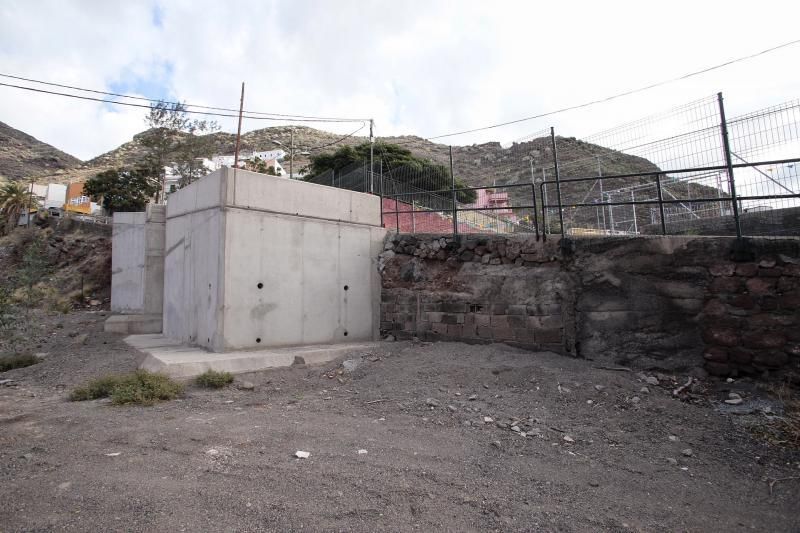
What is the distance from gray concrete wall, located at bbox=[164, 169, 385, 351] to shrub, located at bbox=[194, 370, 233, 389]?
1.30 m

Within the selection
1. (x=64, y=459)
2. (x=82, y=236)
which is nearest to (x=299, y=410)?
(x=64, y=459)

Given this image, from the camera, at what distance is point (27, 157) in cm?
6241

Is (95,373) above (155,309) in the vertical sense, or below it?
below

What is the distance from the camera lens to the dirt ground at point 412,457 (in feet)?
10.0

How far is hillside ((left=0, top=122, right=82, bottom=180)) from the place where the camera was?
5652cm

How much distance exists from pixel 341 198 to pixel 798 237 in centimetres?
837

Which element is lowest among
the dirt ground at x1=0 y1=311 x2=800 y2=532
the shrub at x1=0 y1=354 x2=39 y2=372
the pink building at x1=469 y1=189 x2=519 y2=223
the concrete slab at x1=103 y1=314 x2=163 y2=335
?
the dirt ground at x1=0 y1=311 x2=800 y2=532

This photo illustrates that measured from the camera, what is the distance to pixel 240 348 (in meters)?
8.38

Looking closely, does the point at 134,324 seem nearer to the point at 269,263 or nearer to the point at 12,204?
the point at 269,263

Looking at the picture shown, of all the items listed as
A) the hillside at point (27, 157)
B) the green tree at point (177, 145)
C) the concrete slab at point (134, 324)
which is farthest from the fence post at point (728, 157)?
the hillside at point (27, 157)

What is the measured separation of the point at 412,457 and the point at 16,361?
9.88m

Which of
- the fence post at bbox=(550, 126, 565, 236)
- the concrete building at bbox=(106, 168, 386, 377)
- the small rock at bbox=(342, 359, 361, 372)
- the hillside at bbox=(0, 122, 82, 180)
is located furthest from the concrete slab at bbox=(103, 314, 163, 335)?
the hillside at bbox=(0, 122, 82, 180)

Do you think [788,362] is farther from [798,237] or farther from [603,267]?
[603,267]

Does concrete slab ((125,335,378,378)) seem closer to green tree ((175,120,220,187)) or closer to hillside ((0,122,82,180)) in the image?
green tree ((175,120,220,187))
